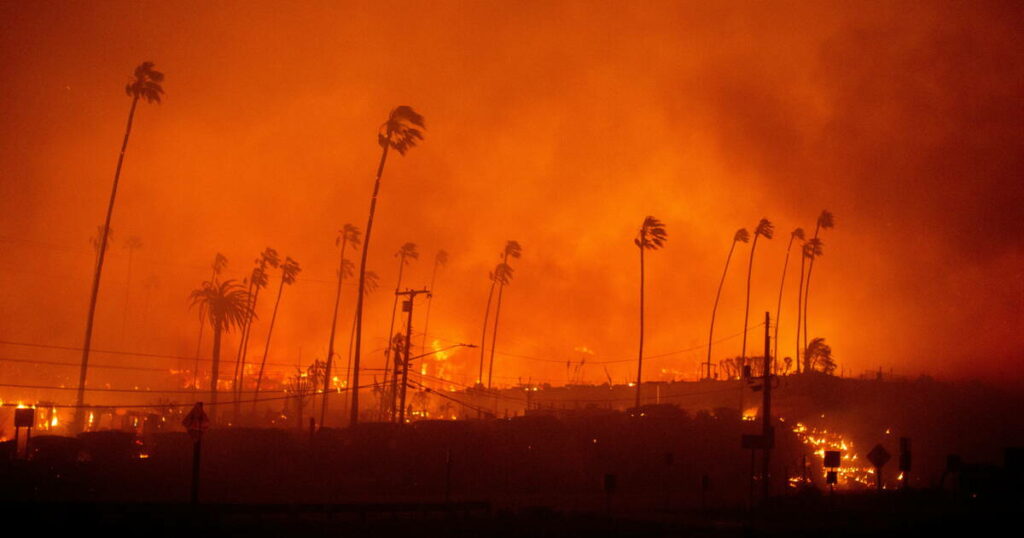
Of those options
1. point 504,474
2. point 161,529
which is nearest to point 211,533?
point 161,529

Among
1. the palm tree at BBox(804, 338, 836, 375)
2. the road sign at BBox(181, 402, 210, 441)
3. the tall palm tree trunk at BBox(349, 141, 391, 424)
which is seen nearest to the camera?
the road sign at BBox(181, 402, 210, 441)

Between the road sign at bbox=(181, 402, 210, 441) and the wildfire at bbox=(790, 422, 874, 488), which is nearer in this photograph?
the road sign at bbox=(181, 402, 210, 441)

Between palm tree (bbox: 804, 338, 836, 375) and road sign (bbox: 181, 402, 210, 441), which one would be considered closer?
road sign (bbox: 181, 402, 210, 441)

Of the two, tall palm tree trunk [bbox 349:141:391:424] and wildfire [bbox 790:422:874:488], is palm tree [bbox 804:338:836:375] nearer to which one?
wildfire [bbox 790:422:874:488]

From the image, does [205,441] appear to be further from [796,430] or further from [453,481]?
[796,430]

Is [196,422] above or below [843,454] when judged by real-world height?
above

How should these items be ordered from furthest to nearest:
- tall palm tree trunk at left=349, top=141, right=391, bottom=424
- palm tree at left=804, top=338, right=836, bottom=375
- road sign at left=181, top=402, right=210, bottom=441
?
palm tree at left=804, top=338, right=836, bottom=375 → tall palm tree trunk at left=349, top=141, right=391, bottom=424 → road sign at left=181, top=402, right=210, bottom=441

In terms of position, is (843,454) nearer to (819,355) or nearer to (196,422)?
(819,355)

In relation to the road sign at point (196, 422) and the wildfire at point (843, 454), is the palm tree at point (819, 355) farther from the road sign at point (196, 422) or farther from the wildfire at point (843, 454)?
the road sign at point (196, 422)

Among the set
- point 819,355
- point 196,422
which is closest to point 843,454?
point 819,355

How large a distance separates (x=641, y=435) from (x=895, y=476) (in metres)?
41.3

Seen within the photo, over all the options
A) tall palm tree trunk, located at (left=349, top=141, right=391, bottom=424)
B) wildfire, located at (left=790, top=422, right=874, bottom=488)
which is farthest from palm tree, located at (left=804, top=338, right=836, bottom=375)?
tall palm tree trunk, located at (left=349, top=141, right=391, bottom=424)

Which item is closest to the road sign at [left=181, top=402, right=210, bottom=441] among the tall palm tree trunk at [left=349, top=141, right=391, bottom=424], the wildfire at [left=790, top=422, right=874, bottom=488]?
the tall palm tree trunk at [left=349, top=141, right=391, bottom=424]

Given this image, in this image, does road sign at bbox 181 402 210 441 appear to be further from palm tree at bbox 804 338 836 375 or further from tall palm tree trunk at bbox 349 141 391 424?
palm tree at bbox 804 338 836 375
